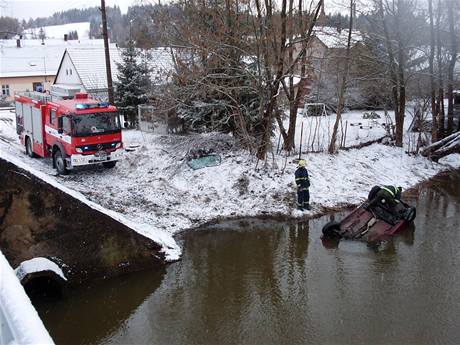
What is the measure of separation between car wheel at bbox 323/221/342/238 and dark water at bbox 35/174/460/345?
35cm

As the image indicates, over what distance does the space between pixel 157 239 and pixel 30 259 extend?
9.50 feet

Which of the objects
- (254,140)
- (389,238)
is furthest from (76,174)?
(389,238)

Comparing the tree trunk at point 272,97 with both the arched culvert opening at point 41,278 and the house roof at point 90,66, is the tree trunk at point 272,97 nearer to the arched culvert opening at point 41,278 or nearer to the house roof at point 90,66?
the arched culvert opening at point 41,278

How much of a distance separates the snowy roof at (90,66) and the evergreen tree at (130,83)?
1030 centimetres

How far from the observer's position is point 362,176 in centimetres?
1717

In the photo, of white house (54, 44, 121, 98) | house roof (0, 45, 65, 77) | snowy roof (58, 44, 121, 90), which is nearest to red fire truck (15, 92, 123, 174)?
white house (54, 44, 121, 98)

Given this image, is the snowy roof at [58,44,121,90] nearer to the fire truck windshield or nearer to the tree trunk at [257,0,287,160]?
the fire truck windshield

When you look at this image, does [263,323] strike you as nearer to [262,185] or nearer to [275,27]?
[262,185]

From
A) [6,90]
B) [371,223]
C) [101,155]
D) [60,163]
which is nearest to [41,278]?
[101,155]

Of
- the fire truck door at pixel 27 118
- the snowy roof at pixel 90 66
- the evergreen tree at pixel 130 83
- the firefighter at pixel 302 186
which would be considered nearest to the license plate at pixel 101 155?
the fire truck door at pixel 27 118

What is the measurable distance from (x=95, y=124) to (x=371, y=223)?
9234mm

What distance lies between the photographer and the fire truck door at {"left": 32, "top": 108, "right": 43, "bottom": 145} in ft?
57.0

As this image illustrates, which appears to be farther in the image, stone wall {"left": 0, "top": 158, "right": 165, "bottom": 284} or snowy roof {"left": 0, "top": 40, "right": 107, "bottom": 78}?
snowy roof {"left": 0, "top": 40, "right": 107, "bottom": 78}

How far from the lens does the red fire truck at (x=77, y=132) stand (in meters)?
15.5
